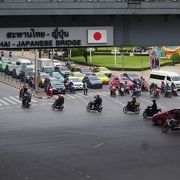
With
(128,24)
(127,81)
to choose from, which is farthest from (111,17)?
(127,81)

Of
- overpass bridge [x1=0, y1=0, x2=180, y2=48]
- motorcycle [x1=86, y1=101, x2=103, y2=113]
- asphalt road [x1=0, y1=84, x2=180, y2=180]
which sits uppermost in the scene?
overpass bridge [x1=0, y1=0, x2=180, y2=48]

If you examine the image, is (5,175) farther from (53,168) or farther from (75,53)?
(75,53)

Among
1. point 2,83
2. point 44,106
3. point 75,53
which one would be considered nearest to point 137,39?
point 44,106

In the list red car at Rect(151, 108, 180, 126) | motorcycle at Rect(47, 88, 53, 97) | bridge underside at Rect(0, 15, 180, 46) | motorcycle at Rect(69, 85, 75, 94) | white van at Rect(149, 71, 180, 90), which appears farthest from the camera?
white van at Rect(149, 71, 180, 90)

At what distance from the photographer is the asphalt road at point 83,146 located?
21.0 m

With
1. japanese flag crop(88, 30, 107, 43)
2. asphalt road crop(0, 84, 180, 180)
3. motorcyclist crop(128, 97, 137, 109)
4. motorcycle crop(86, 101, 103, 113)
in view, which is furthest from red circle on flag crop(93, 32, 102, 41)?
motorcycle crop(86, 101, 103, 113)

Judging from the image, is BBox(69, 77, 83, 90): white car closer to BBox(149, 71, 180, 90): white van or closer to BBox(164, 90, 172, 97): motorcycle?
BBox(149, 71, 180, 90): white van

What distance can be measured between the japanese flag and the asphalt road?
16.4ft

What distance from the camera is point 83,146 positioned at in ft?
84.7

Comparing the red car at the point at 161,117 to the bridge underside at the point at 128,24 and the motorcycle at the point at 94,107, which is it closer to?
the bridge underside at the point at 128,24

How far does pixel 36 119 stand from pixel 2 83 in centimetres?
2500

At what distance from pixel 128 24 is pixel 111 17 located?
3.34ft

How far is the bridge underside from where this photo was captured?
25.2 meters

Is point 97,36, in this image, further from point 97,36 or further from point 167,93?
point 167,93
